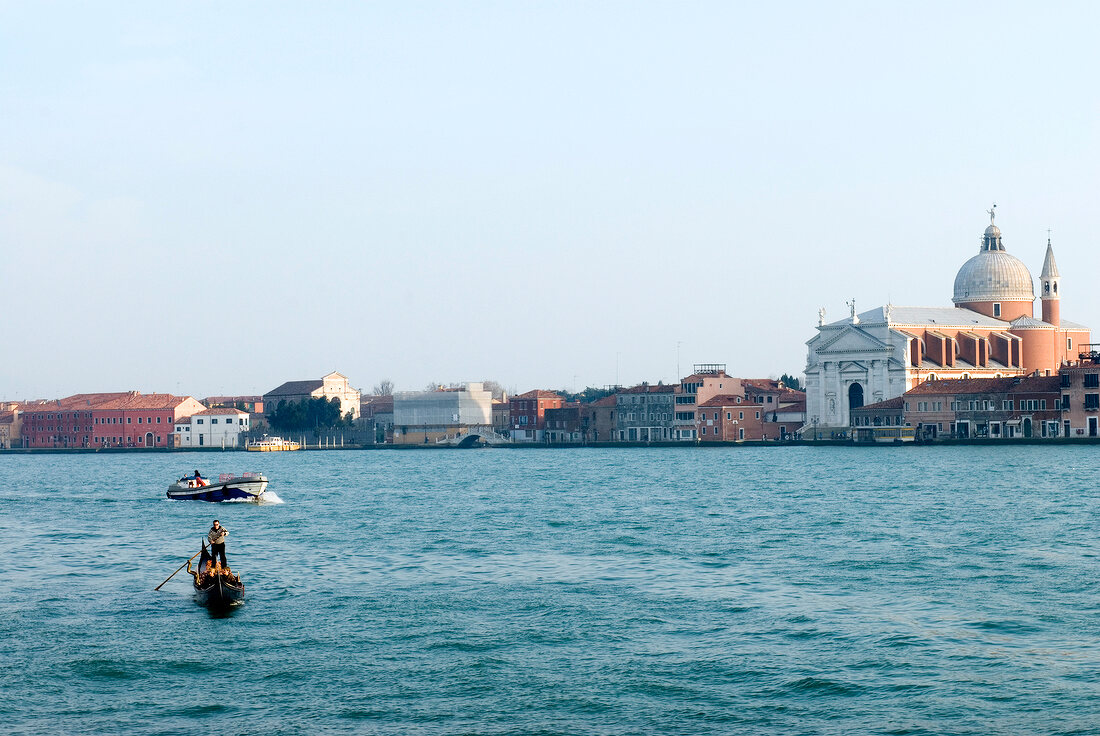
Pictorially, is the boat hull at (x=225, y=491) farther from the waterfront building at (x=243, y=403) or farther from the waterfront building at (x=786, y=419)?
the waterfront building at (x=243, y=403)

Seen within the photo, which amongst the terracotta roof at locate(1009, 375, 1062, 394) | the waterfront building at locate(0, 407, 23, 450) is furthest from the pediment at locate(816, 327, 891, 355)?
the waterfront building at locate(0, 407, 23, 450)

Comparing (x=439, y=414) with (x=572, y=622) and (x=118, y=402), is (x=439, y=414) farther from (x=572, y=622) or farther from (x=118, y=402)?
(x=572, y=622)

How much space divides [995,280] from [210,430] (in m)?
53.9

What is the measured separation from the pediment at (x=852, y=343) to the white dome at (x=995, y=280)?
10613 mm

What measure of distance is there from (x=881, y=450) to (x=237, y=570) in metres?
55.6

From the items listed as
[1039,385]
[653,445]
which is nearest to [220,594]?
[1039,385]

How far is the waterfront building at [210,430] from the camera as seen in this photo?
3986 inches

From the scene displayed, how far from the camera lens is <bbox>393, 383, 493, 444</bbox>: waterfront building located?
99.7 meters

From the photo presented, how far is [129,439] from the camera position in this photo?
10162 cm

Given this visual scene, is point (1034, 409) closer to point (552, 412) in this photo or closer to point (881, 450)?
point (881, 450)

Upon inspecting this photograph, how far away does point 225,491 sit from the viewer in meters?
42.2

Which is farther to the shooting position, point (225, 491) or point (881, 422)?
point (881, 422)

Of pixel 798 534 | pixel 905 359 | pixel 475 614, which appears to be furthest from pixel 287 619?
pixel 905 359

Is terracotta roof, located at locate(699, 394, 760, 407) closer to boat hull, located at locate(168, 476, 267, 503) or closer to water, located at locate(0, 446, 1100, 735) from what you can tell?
boat hull, located at locate(168, 476, 267, 503)
